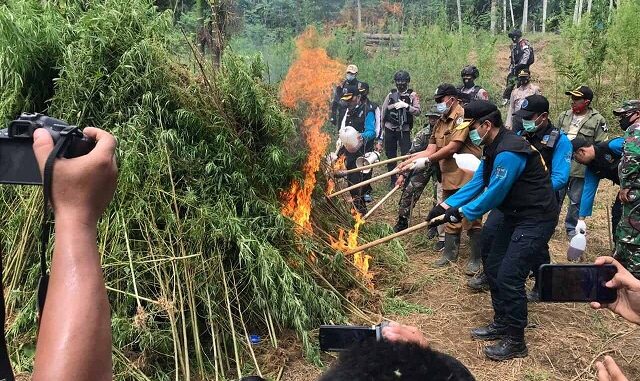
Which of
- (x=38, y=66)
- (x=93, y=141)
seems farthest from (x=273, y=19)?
(x=93, y=141)

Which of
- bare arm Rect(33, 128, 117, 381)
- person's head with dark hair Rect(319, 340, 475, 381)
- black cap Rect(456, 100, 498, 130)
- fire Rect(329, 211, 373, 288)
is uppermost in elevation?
bare arm Rect(33, 128, 117, 381)

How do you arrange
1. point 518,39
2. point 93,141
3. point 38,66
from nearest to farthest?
1. point 93,141
2. point 38,66
3. point 518,39

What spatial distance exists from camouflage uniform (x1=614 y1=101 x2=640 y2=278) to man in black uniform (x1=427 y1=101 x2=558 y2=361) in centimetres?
58

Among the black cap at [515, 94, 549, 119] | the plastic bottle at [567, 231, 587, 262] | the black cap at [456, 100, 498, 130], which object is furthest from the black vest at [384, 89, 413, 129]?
the black cap at [456, 100, 498, 130]

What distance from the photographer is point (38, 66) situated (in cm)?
417

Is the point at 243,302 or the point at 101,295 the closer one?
the point at 101,295

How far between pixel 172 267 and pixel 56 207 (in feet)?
9.54

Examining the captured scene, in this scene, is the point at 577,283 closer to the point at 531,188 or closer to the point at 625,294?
the point at 625,294

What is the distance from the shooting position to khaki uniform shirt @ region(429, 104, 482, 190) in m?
5.75

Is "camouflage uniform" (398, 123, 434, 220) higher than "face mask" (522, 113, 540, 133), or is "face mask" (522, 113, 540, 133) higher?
"face mask" (522, 113, 540, 133)

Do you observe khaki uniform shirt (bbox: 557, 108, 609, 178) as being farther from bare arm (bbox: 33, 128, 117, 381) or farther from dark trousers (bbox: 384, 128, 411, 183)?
bare arm (bbox: 33, 128, 117, 381)

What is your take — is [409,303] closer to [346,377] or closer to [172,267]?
[172,267]

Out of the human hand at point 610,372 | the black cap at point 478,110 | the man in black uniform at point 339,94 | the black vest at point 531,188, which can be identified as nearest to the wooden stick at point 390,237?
the black vest at point 531,188

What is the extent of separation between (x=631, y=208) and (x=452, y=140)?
2.48m
